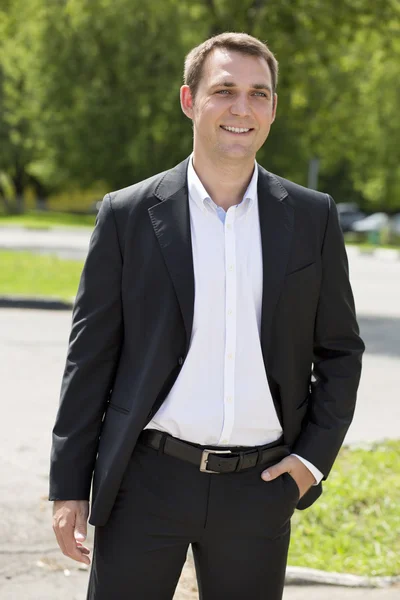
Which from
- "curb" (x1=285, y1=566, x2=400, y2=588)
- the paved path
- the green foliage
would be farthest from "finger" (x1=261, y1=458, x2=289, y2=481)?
the green foliage

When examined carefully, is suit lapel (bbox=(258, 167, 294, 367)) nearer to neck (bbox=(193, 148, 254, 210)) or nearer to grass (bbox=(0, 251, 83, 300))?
neck (bbox=(193, 148, 254, 210))

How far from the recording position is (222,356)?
2.49 meters

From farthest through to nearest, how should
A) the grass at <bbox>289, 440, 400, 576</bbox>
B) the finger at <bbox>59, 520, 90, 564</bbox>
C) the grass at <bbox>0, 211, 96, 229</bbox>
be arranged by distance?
the grass at <bbox>0, 211, 96, 229</bbox> < the grass at <bbox>289, 440, 400, 576</bbox> < the finger at <bbox>59, 520, 90, 564</bbox>

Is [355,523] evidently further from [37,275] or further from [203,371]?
[37,275]

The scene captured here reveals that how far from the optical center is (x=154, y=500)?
246cm

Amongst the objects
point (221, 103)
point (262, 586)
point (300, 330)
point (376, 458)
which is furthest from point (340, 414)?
point (376, 458)

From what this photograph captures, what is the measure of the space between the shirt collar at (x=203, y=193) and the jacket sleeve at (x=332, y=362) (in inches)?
8.9

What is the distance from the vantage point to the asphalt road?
14.5 feet

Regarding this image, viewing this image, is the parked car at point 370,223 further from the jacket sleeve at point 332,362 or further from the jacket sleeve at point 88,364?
the jacket sleeve at point 88,364

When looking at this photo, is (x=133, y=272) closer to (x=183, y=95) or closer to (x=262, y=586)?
(x=183, y=95)

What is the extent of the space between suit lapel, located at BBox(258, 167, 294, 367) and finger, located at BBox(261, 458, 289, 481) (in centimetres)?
26

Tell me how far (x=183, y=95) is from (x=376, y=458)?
14.3 feet

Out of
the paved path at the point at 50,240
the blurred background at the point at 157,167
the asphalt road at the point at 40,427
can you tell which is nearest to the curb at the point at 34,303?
the blurred background at the point at 157,167

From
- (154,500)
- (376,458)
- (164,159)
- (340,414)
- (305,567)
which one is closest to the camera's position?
(154,500)
